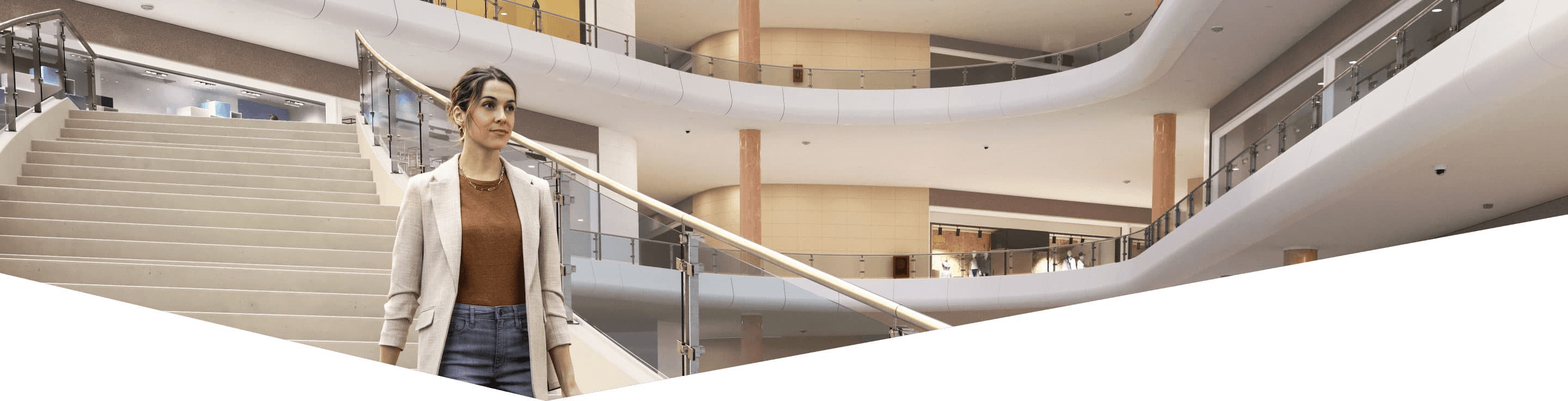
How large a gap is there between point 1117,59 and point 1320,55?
10.4ft

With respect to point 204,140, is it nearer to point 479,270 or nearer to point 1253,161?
point 479,270

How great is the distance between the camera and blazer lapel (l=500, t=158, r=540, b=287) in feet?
7.30

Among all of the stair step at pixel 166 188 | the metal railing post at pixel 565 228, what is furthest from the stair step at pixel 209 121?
the metal railing post at pixel 565 228

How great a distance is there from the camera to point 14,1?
449 inches

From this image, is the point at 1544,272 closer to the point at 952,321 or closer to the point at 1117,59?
the point at 1117,59

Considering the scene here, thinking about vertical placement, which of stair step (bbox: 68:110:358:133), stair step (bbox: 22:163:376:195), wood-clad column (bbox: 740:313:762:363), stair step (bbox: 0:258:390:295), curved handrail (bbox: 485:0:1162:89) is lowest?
wood-clad column (bbox: 740:313:762:363)

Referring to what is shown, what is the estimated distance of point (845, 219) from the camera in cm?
2386

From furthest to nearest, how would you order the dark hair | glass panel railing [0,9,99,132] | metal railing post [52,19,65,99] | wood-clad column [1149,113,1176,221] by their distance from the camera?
wood-clad column [1149,113,1176,221] → metal railing post [52,19,65,99] → glass panel railing [0,9,99,132] → the dark hair

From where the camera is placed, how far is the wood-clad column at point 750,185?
17484mm

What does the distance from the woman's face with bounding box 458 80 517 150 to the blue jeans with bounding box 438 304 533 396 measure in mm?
373

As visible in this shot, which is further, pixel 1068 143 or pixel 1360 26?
pixel 1068 143

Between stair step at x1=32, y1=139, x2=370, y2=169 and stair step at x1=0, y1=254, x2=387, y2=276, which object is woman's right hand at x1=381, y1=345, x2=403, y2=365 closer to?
stair step at x1=0, y1=254, x2=387, y2=276

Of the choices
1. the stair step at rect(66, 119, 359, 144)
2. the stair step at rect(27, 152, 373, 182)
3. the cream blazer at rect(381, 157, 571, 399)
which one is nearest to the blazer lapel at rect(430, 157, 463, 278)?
the cream blazer at rect(381, 157, 571, 399)

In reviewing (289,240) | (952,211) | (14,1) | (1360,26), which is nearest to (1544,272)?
(289,240)
